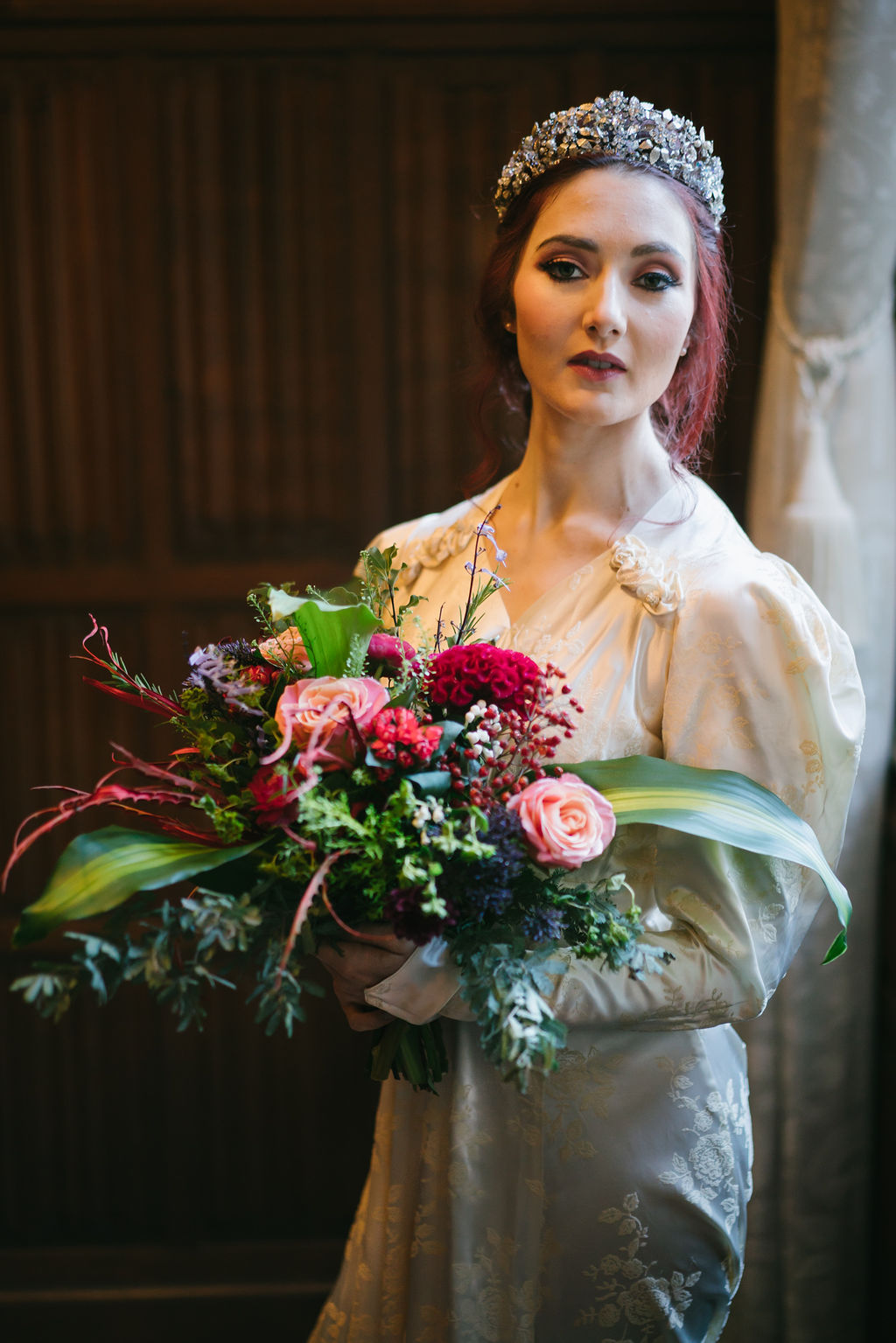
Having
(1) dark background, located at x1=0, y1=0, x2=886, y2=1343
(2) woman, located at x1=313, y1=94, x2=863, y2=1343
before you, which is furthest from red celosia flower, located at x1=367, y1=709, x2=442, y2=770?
(1) dark background, located at x1=0, y1=0, x2=886, y2=1343

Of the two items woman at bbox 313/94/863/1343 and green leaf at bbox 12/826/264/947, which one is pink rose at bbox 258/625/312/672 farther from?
woman at bbox 313/94/863/1343

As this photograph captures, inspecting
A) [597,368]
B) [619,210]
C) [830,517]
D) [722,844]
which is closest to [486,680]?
[722,844]

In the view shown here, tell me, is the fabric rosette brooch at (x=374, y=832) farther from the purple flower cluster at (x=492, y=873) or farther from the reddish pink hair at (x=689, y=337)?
the reddish pink hair at (x=689, y=337)

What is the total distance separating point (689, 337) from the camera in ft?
4.00

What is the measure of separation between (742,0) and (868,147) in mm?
539

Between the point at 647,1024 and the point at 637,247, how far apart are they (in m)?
0.79

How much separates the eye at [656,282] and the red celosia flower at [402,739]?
57cm

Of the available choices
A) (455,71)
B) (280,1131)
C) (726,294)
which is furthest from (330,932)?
(455,71)

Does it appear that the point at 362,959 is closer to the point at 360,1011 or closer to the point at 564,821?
the point at 360,1011

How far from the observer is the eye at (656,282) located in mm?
1101

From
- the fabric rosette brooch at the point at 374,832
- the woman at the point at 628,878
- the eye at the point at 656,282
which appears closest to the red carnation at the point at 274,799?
the fabric rosette brooch at the point at 374,832

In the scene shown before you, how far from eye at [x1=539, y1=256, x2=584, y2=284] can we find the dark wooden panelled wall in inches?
27.7

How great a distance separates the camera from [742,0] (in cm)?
179

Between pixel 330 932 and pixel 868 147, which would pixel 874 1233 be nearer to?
pixel 330 932
